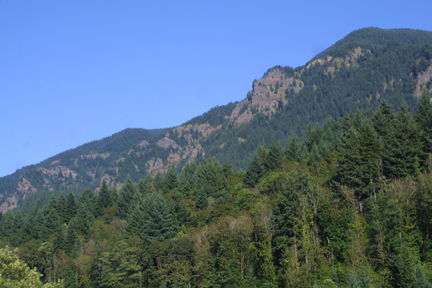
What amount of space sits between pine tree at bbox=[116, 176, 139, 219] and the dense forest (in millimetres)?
7913

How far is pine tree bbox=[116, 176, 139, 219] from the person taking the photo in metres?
111

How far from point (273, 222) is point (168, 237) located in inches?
1105

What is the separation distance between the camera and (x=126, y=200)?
11638cm

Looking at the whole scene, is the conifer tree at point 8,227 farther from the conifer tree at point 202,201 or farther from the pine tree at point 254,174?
the pine tree at point 254,174

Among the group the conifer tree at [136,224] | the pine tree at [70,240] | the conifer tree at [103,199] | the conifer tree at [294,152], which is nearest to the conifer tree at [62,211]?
the conifer tree at [103,199]

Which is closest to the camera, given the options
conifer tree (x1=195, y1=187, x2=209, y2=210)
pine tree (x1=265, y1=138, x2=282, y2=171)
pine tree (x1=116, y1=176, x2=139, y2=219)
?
conifer tree (x1=195, y1=187, x2=209, y2=210)

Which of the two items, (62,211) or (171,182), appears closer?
(171,182)

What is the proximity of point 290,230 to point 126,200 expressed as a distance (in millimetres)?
67531

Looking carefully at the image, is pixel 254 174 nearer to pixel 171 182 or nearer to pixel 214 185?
pixel 214 185

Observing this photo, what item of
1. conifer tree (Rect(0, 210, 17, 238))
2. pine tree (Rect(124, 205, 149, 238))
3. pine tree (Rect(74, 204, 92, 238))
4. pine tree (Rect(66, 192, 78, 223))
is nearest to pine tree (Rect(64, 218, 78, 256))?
pine tree (Rect(74, 204, 92, 238))

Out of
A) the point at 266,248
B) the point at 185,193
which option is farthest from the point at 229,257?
the point at 185,193

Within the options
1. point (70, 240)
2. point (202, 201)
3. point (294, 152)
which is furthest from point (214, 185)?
point (70, 240)

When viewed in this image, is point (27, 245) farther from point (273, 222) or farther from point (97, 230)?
point (273, 222)

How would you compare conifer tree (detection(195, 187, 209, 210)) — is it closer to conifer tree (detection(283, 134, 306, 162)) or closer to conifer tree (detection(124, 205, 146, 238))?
conifer tree (detection(124, 205, 146, 238))
